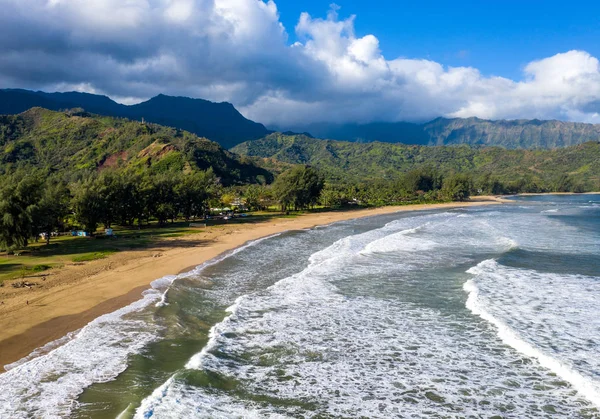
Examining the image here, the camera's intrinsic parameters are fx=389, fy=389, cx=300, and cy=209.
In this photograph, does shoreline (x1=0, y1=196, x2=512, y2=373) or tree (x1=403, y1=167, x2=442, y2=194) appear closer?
shoreline (x1=0, y1=196, x2=512, y2=373)

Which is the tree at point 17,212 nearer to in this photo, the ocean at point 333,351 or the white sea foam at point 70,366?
the ocean at point 333,351

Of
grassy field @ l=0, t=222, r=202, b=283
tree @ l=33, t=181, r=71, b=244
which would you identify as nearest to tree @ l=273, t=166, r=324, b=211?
grassy field @ l=0, t=222, r=202, b=283

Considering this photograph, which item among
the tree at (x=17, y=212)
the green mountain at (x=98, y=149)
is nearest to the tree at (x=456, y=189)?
the green mountain at (x=98, y=149)

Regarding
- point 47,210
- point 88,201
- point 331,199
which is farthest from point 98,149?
point 47,210

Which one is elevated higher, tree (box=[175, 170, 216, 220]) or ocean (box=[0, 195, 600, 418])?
tree (box=[175, 170, 216, 220])

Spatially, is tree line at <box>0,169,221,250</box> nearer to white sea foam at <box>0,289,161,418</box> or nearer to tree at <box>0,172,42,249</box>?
tree at <box>0,172,42,249</box>

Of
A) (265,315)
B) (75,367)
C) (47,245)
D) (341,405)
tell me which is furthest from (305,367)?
(47,245)

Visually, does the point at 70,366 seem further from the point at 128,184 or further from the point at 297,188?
the point at 297,188
